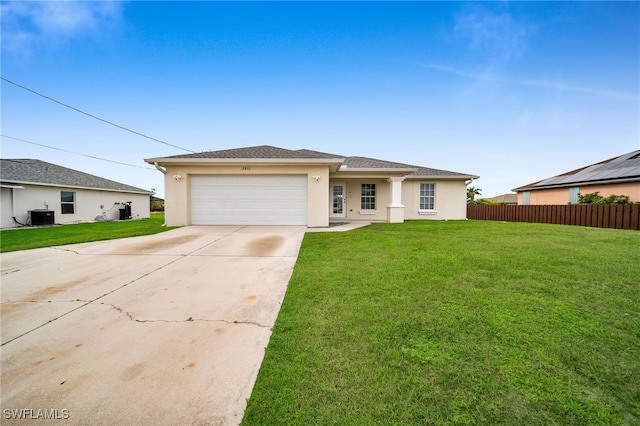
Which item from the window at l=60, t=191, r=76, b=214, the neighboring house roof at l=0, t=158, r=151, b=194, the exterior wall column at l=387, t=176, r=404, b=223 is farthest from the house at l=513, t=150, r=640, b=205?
the window at l=60, t=191, r=76, b=214

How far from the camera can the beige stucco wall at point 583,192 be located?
14453 mm

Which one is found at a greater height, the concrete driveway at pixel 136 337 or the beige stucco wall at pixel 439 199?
the beige stucco wall at pixel 439 199

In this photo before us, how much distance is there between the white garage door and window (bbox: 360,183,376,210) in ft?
15.9

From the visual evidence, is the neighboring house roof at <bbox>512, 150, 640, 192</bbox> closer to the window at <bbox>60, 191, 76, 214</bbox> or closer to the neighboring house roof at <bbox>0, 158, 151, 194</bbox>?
the neighboring house roof at <bbox>0, 158, 151, 194</bbox>

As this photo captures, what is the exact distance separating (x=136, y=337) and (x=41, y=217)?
1799cm

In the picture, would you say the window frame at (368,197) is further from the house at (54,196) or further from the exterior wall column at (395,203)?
the house at (54,196)

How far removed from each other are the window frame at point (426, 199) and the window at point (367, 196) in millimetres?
3084

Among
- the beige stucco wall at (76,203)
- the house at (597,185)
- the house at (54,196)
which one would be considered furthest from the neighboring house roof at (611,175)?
the beige stucco wall at (76,203)

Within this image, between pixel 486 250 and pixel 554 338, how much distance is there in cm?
388

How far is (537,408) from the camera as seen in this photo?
1.52 meters

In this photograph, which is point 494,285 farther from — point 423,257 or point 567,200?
point 567,200

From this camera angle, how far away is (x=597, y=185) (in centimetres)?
1656

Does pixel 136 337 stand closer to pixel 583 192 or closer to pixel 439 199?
pixel 439 199

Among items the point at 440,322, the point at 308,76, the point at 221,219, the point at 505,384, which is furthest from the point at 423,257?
the point at 308,76
